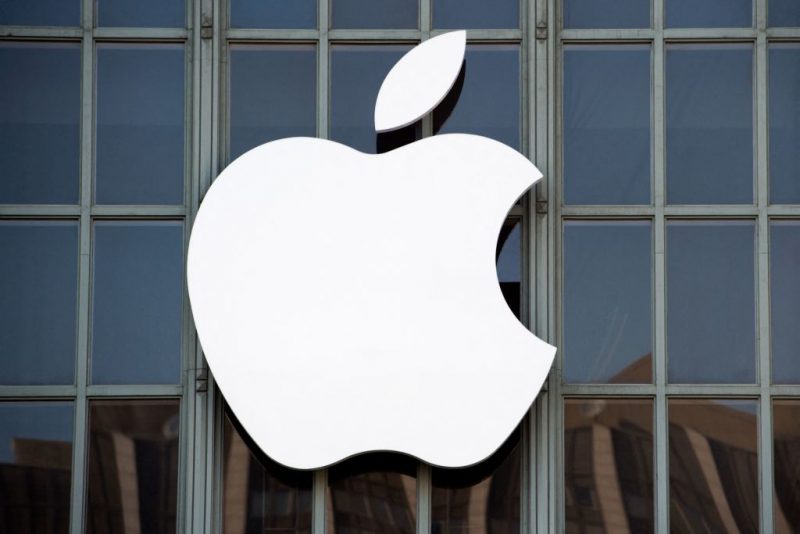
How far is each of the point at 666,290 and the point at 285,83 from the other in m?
4.41

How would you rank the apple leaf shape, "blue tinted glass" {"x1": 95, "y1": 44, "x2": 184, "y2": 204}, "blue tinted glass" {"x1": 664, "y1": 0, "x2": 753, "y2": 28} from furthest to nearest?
"blue tinted glass" {"x1": 664, "y1": 0, "x2": 753, "y2": 28} → "blue tinted glass" {"x1": 95, "y1": 44, "x2": 184, "y2": 204} → the apple leaf shape

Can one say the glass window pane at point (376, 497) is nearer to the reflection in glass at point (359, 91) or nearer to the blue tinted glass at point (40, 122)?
the reflection in glass at point (359, 91)

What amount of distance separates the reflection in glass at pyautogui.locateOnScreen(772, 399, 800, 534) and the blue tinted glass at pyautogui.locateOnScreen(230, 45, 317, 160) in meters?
5.47

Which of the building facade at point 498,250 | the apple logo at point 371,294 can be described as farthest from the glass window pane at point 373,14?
the apple logo at point 371,294

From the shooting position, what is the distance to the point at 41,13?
14859 millimetres

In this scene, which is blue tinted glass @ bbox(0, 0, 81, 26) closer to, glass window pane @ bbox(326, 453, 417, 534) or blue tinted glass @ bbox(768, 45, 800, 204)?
glass window pane @ bbox(326, 453, 417, 534)

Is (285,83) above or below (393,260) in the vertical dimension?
above

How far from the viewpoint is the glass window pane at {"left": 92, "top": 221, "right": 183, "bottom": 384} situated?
1426cm

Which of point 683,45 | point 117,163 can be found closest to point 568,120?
point 683,45

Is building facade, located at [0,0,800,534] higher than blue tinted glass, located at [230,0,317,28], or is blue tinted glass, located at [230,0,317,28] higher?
blue tinted glass, located at [230,0,317,28]

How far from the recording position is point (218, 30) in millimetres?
14711

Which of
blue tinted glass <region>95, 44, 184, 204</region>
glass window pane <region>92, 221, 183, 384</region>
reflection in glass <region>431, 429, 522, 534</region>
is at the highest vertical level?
blue tinted glass <region>95, 44, 184, 204</region>

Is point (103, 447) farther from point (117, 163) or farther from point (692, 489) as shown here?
point (692, 489)

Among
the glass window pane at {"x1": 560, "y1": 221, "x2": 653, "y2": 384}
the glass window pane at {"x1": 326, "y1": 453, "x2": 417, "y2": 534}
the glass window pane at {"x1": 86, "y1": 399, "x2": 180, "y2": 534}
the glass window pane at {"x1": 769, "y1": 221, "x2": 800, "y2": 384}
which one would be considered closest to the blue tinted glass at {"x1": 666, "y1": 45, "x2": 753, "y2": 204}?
the glass window pane at {"x1": 769, "y1": 221, "x2": 800, "y2": 384}
